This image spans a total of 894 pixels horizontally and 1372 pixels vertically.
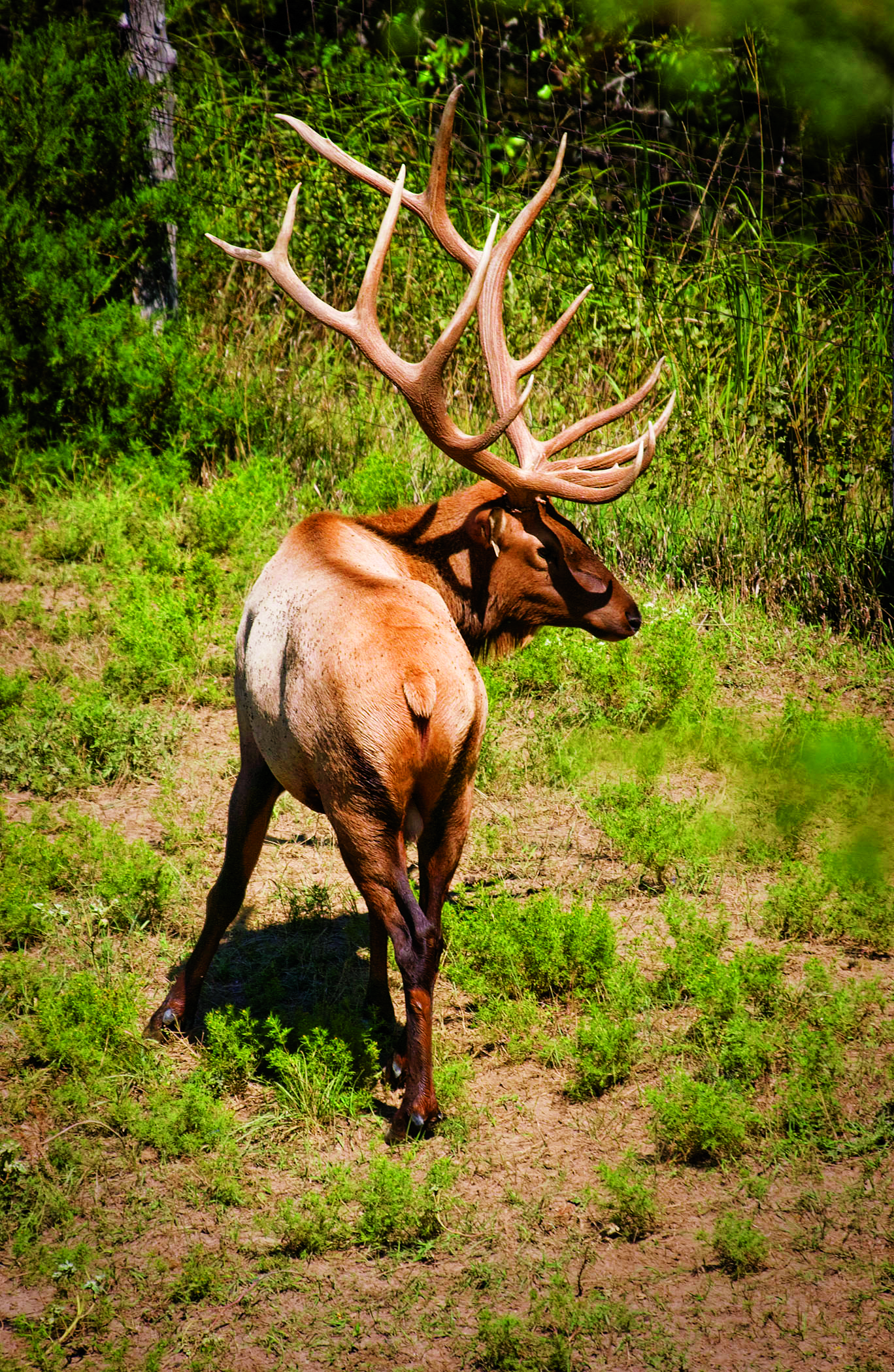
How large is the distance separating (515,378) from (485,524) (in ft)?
2.62

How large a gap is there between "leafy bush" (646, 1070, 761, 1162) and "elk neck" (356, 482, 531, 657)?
1.80 metres

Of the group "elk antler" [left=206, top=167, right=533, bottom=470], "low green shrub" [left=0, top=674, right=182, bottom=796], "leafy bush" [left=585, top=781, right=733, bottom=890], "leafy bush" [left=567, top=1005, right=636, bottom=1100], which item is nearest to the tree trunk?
"low green shrub" [left=0, top=674, right=182, bottom=796]

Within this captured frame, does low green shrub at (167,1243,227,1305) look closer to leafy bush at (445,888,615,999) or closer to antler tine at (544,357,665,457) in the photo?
leafy bush at (445,888,615,999)

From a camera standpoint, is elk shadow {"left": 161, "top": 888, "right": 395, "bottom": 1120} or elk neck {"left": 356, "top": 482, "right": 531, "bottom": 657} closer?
elk shadow {"left": 161, "top": 888, "right": 395, "bottom": 1120}

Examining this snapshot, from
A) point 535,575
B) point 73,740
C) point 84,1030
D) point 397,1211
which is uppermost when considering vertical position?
point 535,575

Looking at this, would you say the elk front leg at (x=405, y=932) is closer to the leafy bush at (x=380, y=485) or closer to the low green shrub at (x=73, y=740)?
the low green shrub at (x=73, y=740)

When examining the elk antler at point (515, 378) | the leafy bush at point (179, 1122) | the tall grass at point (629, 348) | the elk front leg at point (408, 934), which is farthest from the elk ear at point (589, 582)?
the tall grass at point (629, 348)

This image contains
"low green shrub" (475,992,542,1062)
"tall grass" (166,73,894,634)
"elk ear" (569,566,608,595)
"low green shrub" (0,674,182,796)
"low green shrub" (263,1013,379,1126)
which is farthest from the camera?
"tall grass" (166,73,894,634)

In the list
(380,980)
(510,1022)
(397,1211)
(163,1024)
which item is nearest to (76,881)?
(163,1024)

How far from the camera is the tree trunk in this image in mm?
8203

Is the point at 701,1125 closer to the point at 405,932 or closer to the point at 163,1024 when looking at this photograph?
the point at 405,932

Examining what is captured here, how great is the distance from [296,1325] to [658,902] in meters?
2.45

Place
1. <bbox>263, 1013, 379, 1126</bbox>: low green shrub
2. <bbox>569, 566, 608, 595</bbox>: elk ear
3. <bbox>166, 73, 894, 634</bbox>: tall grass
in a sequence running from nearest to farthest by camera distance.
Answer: <bbox>263, 1013, 379, 1126</bbox>: low green shrub, <bbox>569, 566, 608, 595</bbox>: elk ear, <bbox>166, 73, 894, 634</bbox>: tall grass

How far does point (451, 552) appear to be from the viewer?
173 inches
